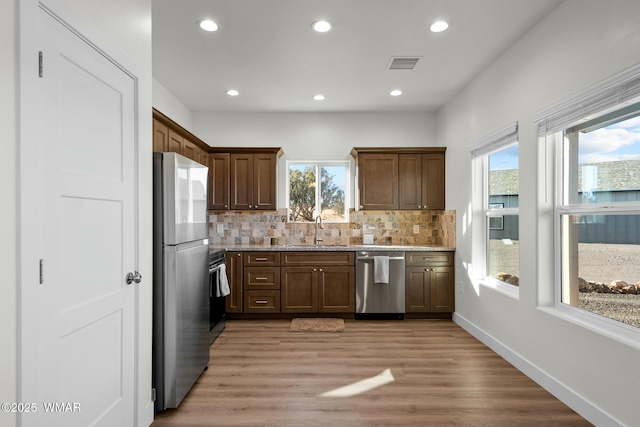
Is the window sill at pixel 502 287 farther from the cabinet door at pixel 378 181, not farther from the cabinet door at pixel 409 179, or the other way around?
the cabinet door at pixel 378 181

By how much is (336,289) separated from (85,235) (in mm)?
3408

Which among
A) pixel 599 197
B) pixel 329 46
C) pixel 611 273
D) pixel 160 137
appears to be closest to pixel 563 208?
pixel 599 197

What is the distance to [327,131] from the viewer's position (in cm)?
536

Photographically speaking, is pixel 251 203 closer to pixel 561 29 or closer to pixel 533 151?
pixel 533 151

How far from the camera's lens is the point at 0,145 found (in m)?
1.19

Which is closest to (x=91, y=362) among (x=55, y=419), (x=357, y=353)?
(x=55, y=419)

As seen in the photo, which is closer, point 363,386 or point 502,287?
point 363,386

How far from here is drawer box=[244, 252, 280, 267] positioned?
4.68 meters

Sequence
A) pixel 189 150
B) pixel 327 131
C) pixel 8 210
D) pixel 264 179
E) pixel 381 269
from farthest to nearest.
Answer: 1. pixel 327 131
2. pixel 264 179
3. pixel 381 269
4. pixel 189 150
5. pixel 8 210

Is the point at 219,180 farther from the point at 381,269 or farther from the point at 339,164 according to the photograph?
the point at 381,269

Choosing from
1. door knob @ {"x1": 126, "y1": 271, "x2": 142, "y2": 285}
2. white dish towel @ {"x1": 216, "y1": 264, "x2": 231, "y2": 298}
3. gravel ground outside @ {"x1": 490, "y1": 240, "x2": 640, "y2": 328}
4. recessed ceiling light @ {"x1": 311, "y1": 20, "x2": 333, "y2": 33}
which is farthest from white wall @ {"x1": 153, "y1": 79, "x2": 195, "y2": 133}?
gravel ground outside @ {"x1": 490, "y1": 240, "x2": 640, "y2": 328}

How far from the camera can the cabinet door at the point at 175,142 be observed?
3.61m

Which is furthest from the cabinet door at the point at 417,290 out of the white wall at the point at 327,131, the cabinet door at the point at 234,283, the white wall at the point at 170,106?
the white wall at the point at 170,106

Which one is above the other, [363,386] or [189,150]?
[189,150]
